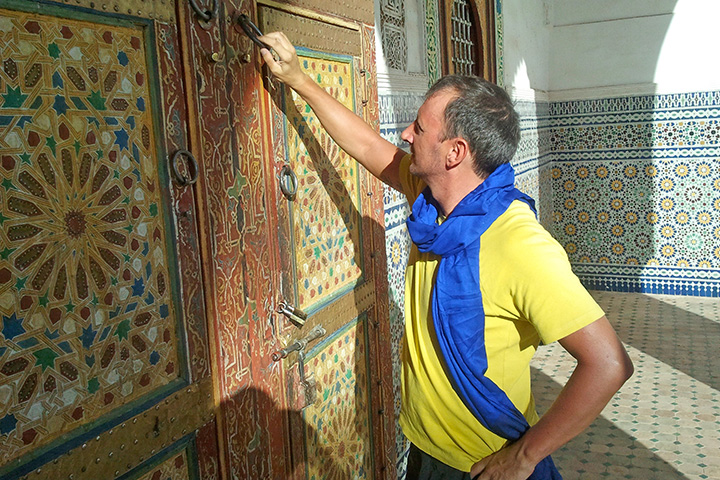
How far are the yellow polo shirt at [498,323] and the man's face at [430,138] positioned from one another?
0.18 meters

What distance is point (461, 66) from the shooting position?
318 cm

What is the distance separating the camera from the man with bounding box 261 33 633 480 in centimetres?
114

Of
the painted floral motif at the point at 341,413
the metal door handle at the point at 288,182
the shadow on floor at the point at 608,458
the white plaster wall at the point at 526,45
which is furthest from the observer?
the white plaster wall at the point at 526,45

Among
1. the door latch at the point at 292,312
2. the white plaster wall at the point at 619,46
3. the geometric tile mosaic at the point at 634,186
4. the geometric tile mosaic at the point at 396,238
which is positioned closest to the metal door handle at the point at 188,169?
the door latch at the point at 292,312

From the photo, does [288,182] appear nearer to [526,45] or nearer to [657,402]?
[657,402]

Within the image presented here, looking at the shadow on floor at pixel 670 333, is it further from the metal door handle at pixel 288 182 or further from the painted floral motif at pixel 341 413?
the metal door handle at pixel 288 182

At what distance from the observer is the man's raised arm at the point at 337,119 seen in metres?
1.35

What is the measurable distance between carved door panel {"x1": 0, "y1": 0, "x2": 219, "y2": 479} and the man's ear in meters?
0.51

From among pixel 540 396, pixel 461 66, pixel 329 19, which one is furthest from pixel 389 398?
pixel 461 66

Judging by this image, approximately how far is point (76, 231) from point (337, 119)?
2.50 ft

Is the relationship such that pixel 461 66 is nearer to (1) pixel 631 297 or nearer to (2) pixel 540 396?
(2) pixel 540 396

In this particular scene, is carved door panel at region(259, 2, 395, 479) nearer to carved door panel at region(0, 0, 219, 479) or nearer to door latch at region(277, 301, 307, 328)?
door latch at region(277, 301, 307, 328)

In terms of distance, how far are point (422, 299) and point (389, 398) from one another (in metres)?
0.81

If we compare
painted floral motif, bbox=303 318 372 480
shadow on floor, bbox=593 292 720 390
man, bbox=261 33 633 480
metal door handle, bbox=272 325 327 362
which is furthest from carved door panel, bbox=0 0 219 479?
shadow on floor, bbox=593 292 720 390
